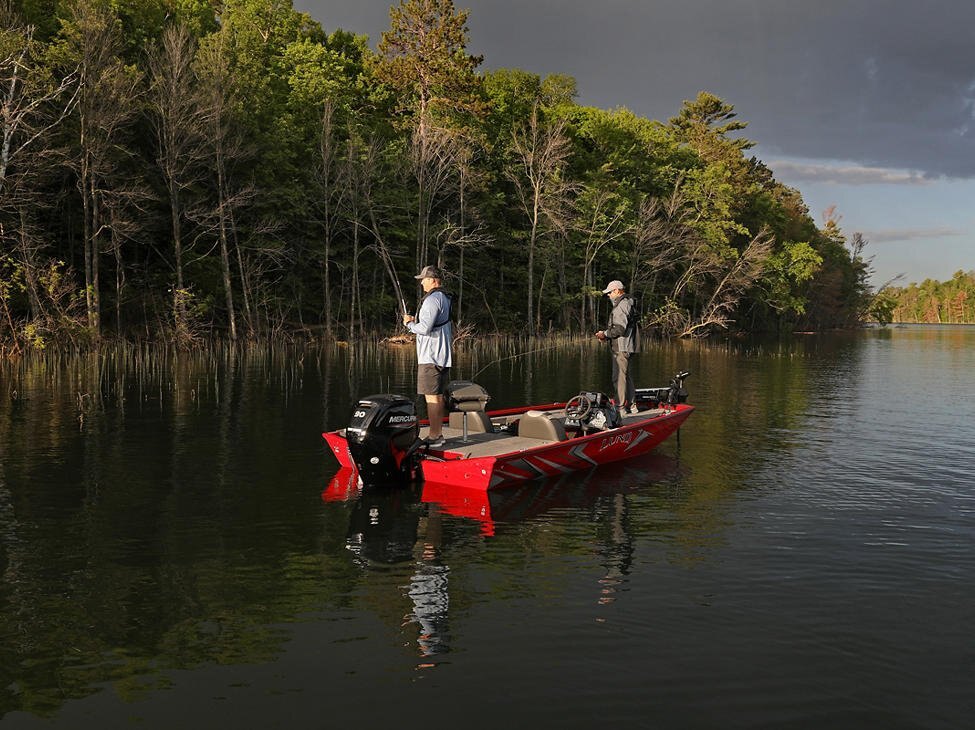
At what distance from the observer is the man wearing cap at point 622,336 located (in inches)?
550

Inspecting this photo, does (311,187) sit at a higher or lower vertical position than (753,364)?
higher

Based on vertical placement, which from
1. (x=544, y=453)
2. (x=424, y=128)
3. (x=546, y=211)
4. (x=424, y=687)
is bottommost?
(x=424, y=687)

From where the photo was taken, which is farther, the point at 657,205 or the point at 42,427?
the point at 657,205

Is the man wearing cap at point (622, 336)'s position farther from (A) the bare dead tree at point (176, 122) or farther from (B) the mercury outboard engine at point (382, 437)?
(A) the bare dead tree at point (176, 122)

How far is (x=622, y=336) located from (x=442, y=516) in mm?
5683

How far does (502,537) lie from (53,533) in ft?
15.7

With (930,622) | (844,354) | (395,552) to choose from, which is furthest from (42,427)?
(844,354)

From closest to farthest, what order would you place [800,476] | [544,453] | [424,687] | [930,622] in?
[424,687]
[930,622]
[544,453]
[800,476]

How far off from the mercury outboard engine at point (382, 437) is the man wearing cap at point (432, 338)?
527 mm

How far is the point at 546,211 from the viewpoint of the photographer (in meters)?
46.1

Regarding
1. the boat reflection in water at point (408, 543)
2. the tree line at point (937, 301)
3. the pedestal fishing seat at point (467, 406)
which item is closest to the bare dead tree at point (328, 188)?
the pedestal fishing seat at point (467, 406)

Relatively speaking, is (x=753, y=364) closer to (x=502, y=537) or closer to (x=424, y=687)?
(x=502, y=537)

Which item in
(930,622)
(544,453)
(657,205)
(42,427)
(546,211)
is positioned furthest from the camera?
(657,205)

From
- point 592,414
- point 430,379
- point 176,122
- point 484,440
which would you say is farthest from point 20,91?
point 592,414
